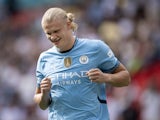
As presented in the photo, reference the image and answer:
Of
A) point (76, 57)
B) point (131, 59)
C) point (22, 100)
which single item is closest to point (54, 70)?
point (76, 57)

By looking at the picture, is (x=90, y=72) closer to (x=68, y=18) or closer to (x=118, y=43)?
(x=68, y=18)

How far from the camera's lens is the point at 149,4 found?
17906mm

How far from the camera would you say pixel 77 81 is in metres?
8.47

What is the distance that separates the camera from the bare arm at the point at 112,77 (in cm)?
830

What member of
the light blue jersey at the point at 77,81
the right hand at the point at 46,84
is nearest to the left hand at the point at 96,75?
the light blue jersey at the point at 77,81

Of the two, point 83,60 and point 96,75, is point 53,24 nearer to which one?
point 83,60

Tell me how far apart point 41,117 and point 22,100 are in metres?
1.13

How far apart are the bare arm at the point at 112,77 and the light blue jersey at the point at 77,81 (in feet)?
0.29

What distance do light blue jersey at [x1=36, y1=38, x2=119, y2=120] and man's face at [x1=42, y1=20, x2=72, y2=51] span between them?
0.17 m

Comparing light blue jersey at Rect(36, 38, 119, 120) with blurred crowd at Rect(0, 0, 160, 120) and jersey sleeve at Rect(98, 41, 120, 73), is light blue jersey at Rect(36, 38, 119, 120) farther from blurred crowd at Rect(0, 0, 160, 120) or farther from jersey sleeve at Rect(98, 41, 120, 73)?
blurred crowd at Rect(0, 0, 160, 120)

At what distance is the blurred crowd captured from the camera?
14703mm

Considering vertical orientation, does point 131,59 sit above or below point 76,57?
below

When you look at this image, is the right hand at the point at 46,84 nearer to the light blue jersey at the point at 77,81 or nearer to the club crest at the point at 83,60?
the light blue jersey at the point at 77,81

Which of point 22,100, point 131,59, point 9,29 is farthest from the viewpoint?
point 9,29
